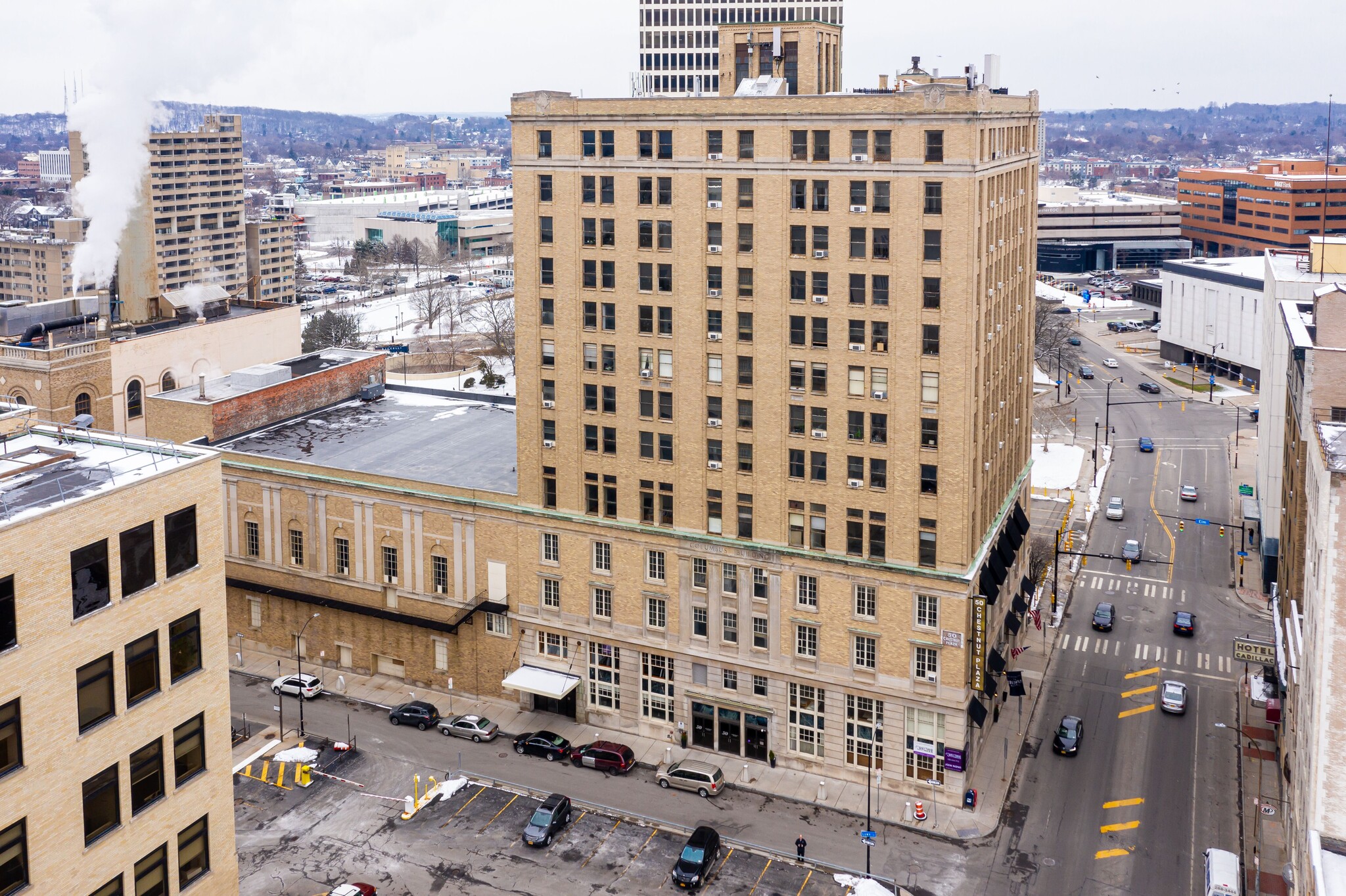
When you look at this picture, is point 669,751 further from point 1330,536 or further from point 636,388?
point 1330,536

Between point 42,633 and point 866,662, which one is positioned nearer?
point 42,633

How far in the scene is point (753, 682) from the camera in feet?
219

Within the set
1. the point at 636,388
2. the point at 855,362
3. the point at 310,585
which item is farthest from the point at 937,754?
the point at 310,585

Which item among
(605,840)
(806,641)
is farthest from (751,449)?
(605,840)

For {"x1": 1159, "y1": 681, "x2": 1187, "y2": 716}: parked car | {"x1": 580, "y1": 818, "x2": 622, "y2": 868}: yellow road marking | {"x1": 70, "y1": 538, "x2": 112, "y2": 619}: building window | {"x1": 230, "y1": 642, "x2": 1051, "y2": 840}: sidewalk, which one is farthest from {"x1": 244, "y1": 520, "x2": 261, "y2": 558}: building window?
{"x1": 1159, "y1": 681, "x2": 1187, "y2": 716}: parked car

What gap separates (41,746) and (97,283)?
3174 inches

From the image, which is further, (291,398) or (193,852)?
(291,398)

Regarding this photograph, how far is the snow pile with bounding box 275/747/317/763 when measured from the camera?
67.0 m

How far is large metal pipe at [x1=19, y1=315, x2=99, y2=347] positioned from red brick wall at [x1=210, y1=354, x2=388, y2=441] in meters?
13.6

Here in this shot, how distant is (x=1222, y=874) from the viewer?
175ft

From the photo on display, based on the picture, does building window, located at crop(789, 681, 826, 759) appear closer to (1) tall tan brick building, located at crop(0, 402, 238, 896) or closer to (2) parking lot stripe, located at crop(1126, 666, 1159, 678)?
(2) parking lot stripe, located at crop(1126, 666, 1159, 678)

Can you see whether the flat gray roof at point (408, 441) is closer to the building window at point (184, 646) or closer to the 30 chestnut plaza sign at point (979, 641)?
the 30 chestnut plaza sign at point (979, 641)

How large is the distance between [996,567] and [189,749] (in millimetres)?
46469

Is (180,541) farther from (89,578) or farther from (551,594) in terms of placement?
(551,594)
